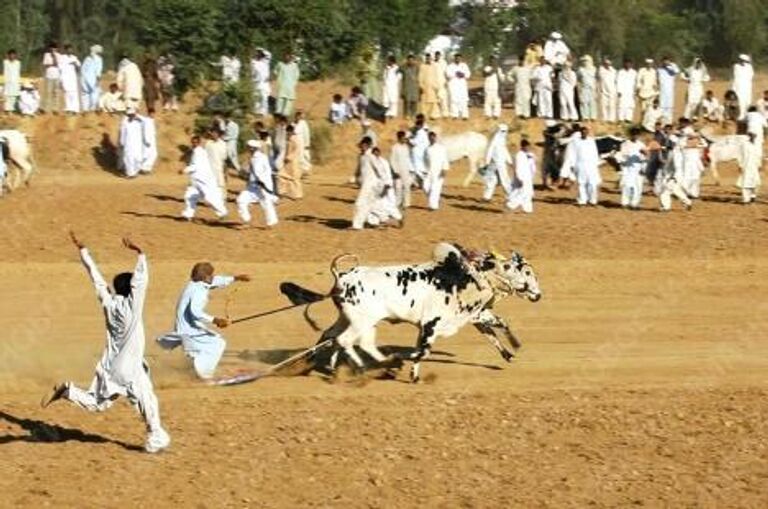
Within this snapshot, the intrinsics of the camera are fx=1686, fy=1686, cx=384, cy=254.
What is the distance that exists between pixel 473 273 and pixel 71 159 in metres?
19.0

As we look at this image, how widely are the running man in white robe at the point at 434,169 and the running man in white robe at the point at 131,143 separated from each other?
631 cm

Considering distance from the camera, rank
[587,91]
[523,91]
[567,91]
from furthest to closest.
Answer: [587,91] < [523,91] < [567,91]

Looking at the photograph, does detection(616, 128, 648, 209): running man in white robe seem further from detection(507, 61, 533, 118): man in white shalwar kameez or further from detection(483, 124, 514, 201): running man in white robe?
detection(507, 61, 533, 118): man in white shalwar kameez

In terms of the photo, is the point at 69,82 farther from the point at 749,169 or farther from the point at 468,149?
the point at 749,169

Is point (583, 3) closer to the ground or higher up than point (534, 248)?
higher up

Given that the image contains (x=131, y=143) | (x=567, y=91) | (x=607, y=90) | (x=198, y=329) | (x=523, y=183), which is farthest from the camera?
(x=607, y=90)

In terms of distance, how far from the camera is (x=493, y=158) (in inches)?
1201

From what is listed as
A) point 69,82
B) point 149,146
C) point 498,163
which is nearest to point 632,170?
point 498,163

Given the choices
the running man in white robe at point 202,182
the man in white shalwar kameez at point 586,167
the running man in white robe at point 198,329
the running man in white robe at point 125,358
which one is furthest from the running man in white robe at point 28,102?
the running man in white robe at point 125,358

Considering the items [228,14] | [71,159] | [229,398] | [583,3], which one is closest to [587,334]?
[229,398]

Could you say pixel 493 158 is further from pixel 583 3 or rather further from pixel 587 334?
pixel 583 3

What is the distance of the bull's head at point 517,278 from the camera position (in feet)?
57.1

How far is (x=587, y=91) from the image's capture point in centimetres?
3788

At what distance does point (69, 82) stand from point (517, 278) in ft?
66.2
